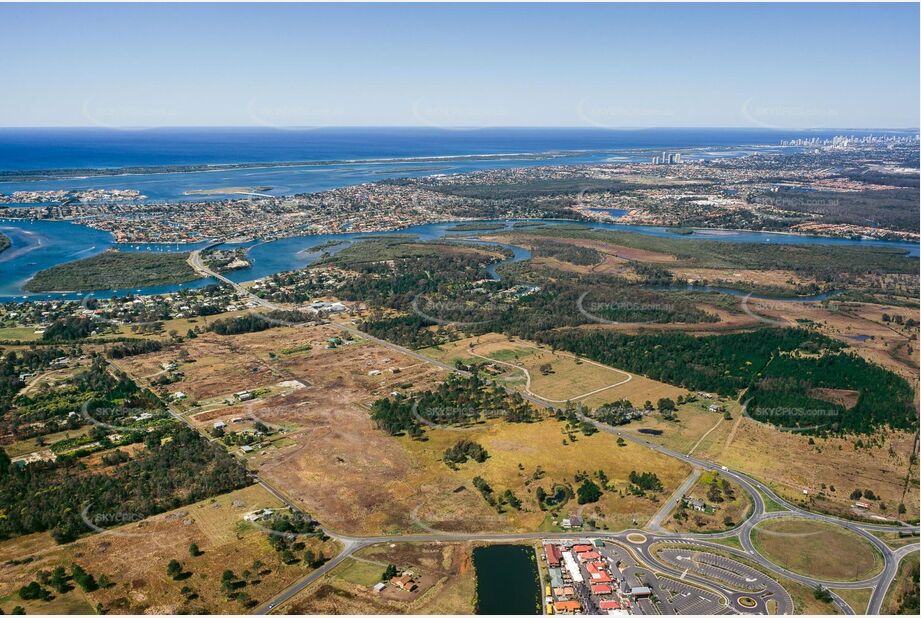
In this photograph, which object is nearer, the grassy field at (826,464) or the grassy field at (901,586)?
the grassy field at (901,586)

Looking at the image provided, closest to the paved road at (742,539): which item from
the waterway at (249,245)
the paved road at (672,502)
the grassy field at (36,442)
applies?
the paved road at (672,502)

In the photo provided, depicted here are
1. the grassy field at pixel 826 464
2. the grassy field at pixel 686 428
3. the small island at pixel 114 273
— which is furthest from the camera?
the small island at pixel 114 273

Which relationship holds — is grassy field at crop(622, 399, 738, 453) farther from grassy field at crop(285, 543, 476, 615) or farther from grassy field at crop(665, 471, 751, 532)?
grassy field at crop(285, 543, 476, 615)

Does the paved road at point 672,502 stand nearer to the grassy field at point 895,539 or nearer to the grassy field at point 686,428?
the grassy field at point 686,428

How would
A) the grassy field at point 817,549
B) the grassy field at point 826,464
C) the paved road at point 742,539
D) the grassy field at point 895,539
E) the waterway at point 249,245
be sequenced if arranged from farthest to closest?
the waterway at point 249,245 < the grassy field at point 826,464 < the grassy field at point 895,539 < the grassy field at point 817,549 < the paved road at point 742,539

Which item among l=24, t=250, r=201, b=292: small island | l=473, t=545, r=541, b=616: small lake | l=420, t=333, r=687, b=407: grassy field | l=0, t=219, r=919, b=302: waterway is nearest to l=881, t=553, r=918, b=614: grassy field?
l=473, t=545, r=541, b=616: small lake

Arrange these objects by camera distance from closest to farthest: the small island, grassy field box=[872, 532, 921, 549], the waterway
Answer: grassy field box=[872, 532, 921, 549], the small island, the waterway
